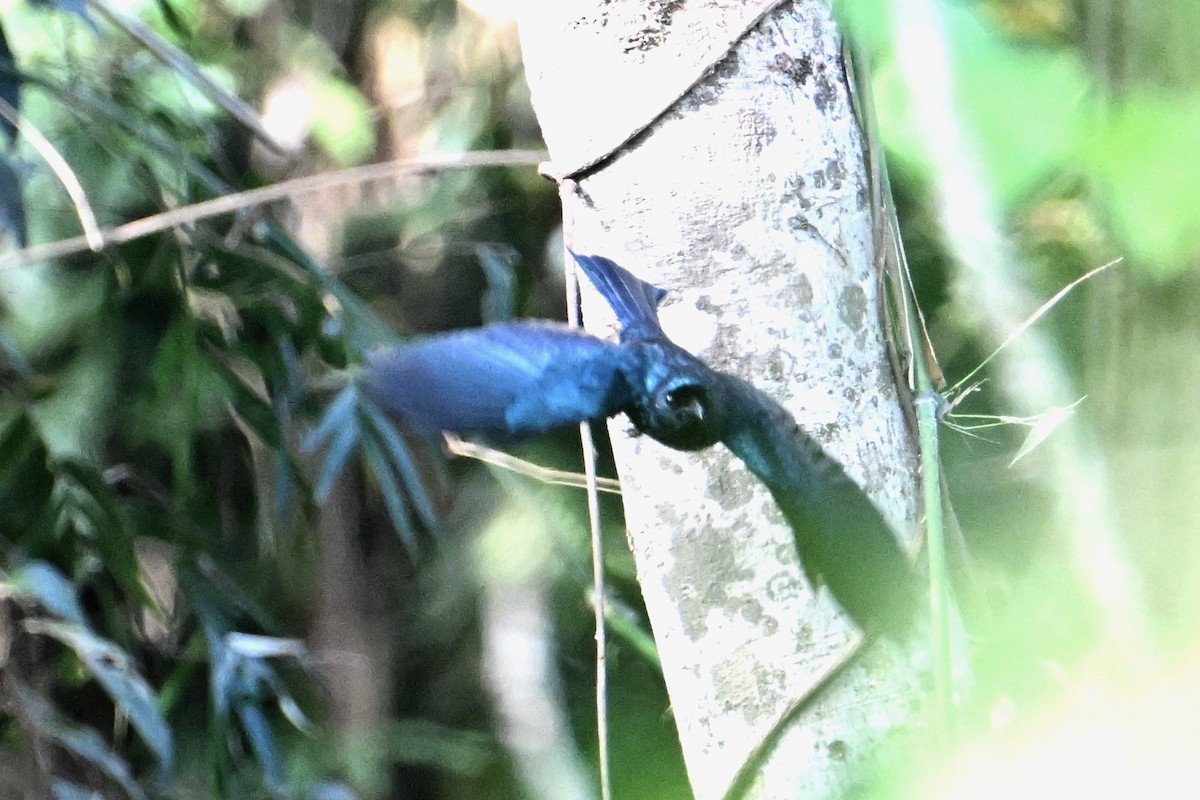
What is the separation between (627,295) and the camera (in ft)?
2.25

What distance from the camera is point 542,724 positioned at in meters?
2.01

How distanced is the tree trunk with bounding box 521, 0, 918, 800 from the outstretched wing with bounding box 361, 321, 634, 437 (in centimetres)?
10

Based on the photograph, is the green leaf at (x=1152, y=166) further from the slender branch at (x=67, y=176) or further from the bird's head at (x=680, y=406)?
the slender branch at (x=67, y=176)

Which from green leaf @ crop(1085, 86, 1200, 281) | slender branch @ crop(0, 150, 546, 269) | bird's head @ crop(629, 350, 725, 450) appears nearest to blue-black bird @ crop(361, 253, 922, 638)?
bird's head @ crop(629, 350, 725, 450)

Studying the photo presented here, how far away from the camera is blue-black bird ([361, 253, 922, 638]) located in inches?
23.8

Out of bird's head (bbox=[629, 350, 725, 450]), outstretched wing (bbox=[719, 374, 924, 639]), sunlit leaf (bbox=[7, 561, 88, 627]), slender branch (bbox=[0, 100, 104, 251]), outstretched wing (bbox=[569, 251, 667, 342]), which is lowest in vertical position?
sunlit leaf (bbox=[7, 561, 88, 627])

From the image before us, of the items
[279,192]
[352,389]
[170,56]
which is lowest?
[352,389]

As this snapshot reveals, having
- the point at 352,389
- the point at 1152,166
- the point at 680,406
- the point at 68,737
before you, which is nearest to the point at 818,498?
the point at 680,406

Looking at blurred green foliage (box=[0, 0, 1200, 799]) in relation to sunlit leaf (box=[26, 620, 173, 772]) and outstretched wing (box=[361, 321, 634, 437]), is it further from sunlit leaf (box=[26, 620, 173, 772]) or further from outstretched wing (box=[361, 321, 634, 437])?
outstretched wing (box=[361, 321, 634, 437])

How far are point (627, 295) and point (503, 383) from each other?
0.11 meters

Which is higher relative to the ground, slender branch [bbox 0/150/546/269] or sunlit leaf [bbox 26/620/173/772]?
slender branch [bbox 0/150/546/269]

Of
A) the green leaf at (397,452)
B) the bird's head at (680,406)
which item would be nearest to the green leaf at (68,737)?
the green leaf at (397,452)

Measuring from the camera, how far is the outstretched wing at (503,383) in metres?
0.61

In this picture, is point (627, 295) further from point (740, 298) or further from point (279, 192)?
point (279, 192)
